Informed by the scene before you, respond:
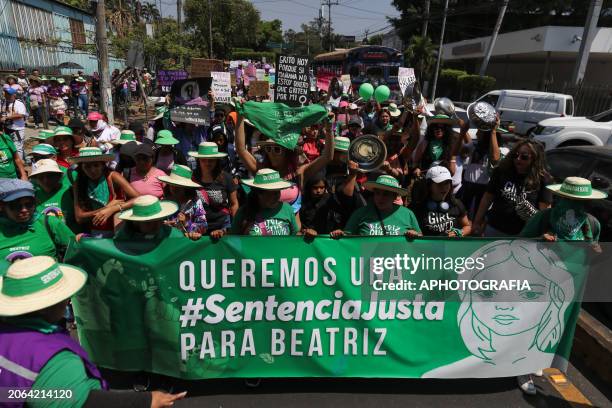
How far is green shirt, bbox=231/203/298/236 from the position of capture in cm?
343

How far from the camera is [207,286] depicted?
3223 millimetres

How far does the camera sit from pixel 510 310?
3340mm

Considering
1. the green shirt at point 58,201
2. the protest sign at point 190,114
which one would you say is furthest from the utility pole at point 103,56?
the green shirt at point 58,201

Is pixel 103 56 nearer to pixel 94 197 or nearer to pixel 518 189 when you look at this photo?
pixel 94 197

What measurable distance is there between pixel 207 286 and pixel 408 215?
1.72 m

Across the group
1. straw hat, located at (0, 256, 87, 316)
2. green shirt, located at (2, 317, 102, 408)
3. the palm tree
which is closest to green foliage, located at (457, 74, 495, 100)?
the palm tree

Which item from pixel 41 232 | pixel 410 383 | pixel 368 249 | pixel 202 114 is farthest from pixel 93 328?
pixel 202 114

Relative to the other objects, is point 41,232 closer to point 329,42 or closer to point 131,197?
point 131,197

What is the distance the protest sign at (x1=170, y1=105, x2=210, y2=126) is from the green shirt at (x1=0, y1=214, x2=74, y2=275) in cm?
353

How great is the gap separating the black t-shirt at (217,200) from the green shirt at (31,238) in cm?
120

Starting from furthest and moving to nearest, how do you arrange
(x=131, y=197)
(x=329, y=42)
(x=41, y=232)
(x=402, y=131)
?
(x=329, y=42)
(x=402, y=131)
(x=131, y=197)
(x=41, y=232)

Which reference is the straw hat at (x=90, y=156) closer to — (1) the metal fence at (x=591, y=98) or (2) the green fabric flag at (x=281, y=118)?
(2) the green fabric flag at (x=281, y=118)

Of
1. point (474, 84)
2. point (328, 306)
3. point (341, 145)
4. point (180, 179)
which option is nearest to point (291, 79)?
point (341, 145)

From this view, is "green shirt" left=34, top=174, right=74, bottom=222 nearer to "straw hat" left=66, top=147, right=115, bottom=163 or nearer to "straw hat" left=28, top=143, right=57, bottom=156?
"straw hat" left=66, top=147, right=115, bottom=163
